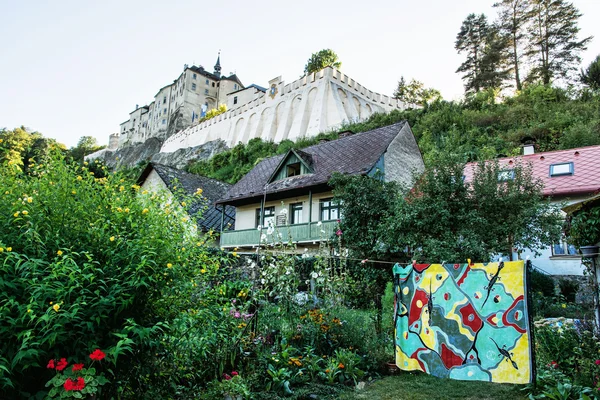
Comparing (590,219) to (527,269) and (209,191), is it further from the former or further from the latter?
(209,191)

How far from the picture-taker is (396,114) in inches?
1428

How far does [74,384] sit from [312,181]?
1620 centimetres

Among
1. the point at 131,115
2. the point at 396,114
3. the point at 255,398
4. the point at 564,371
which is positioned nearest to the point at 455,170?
the point at 564,371

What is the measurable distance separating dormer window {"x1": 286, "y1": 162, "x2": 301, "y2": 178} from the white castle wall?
20.4m

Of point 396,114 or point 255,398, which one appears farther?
point 396,114

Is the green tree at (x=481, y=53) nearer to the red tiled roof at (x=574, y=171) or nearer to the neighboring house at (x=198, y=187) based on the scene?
the red tiled roof at (x=574, y=171)

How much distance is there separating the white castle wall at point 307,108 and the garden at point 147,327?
35.8 m

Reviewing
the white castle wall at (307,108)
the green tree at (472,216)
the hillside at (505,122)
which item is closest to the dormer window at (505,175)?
the green tree at (472,216)

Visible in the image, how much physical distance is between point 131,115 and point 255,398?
10299 cm

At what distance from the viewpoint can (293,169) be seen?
21.5 m

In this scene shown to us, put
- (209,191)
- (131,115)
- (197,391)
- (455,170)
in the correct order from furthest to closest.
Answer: (131,115) < (209,191) < (455,170) < (197,391)

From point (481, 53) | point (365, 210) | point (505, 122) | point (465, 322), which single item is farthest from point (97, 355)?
point (481, 53)

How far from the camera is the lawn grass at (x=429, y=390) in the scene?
5638mm

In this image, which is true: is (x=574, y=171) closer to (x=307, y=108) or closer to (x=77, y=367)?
(x=77, y=367)
